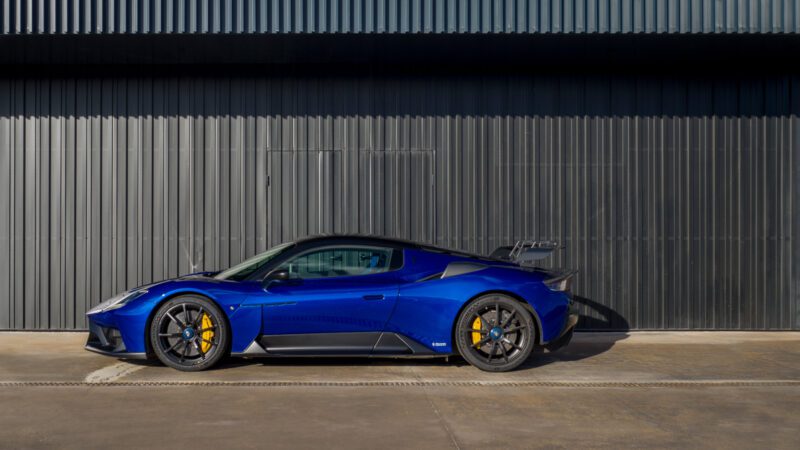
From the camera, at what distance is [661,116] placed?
1145 centimetres

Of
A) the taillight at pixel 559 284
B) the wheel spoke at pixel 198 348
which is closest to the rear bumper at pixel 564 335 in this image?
the taillight at pixel 559 284

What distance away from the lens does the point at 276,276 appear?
7.91m

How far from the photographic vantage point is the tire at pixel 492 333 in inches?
314

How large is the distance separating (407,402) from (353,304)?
4.95ft

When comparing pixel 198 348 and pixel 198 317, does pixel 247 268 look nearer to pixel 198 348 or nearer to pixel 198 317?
pixel 198 317

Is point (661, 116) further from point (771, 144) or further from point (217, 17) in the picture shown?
point (217, 17)

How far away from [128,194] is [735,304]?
774cm

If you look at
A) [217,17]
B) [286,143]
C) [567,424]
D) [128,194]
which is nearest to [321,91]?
[286,143]

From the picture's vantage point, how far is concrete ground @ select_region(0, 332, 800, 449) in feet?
17.9

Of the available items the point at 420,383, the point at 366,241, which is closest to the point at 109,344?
the point at 366,241

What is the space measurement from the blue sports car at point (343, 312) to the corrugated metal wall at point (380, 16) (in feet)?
9.53

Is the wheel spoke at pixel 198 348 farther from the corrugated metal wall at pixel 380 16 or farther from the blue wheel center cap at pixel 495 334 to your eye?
the corrugated metal wall at pixel 380 16

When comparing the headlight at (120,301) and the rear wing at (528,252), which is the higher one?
the rear wing at (528,252)

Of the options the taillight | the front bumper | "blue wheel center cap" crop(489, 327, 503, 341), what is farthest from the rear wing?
the front bumper
